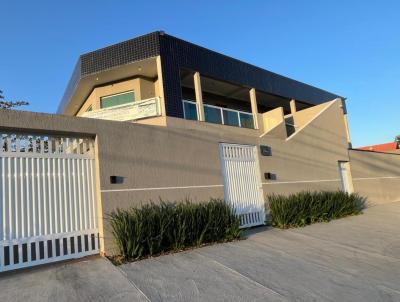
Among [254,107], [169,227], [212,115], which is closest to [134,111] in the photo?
[212,115]

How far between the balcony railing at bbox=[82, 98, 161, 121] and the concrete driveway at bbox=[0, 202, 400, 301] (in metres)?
7.23

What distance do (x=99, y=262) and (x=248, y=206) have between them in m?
5.74

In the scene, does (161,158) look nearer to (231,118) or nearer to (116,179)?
(116,179)

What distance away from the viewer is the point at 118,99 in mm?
17078


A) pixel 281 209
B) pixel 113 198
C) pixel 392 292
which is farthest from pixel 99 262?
pixel 281 209

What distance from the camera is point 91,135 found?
311 inches

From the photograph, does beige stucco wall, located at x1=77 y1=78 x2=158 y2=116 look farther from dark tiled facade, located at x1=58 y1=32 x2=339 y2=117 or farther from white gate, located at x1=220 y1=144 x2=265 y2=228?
white gate, located at x1=220 y1=144 x2=265 y2=228

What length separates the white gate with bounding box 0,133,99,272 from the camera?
6457mm

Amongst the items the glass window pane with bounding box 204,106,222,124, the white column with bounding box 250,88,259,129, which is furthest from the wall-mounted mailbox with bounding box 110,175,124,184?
the white column with bounding box 250,88,259,129

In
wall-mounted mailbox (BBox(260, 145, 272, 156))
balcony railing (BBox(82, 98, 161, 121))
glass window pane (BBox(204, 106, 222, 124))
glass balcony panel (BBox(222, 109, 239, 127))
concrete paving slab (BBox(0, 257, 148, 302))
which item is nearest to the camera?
concrete paving slab (BBox(0, 257, 148, 302))

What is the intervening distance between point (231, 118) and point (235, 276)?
10.5 meters

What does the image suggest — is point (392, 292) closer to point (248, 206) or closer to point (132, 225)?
point (132, 225)

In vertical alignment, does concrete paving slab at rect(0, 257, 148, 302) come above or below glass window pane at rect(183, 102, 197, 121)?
below

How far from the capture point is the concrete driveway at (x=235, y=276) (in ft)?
17.1
